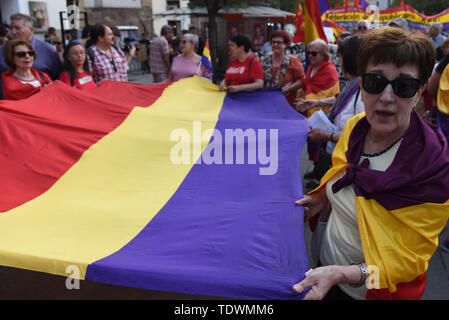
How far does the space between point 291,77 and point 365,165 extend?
3.70 metres

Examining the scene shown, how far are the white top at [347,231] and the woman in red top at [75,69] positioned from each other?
12.7 feet

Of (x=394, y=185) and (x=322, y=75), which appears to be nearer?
(x=394, y=185)

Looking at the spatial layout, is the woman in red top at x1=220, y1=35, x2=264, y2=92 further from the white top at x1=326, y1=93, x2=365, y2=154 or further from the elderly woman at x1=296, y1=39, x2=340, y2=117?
the white top at x1=326, y1=93, x2=365, y2=154

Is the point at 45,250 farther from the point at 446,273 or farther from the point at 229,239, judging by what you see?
the point at 446,273

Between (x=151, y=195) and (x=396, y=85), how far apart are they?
1.71m

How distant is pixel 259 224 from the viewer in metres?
2.05

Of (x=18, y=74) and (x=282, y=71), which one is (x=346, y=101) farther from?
(x=18, y=74)

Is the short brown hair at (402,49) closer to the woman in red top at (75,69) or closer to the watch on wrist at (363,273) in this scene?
the watch on wrist at (363,273)

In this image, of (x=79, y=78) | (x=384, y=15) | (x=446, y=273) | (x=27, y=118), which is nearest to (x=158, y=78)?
(x=79, y=78)

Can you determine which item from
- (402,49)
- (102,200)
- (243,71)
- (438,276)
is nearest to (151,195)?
(102,200)

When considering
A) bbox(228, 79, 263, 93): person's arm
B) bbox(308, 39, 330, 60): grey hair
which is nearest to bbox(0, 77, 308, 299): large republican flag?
bbox(228, 79, 263, 93): person's arm

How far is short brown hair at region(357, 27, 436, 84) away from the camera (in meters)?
1.36

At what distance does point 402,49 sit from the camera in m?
1.36

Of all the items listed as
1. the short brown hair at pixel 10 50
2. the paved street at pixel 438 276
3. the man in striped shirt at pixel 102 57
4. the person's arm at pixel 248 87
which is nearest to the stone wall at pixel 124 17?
the man in striped shirt at pixel 102 57
